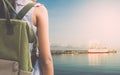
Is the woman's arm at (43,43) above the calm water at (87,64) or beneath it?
above

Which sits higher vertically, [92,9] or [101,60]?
[92,9]

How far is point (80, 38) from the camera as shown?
2.61 m

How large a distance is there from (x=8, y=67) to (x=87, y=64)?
1.62 meters

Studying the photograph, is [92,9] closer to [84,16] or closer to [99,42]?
[84,16]

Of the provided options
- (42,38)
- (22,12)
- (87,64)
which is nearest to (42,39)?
(42,38)

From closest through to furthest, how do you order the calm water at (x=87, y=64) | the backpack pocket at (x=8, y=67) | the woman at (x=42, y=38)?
1. the backpack pocket at (x=8, y=67)
2. the woman at (x=42, y=38)
3. the calm water at (x=87, y=64)

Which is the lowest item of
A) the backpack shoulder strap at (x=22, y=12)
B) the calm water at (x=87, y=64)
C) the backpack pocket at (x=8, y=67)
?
the calm water at (x=87, y=64)

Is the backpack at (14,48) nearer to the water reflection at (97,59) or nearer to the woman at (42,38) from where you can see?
the woman at (42,38)

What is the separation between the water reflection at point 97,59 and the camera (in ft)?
8.55

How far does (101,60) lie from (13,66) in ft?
5.56

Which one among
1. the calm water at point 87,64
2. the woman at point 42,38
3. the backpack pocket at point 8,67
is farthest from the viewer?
the calm water at point 87,64

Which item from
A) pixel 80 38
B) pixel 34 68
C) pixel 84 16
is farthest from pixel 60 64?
pixel 34 68

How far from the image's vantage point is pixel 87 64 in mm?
2592

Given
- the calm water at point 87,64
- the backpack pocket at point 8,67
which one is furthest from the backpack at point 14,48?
the calm water at point 87,64
